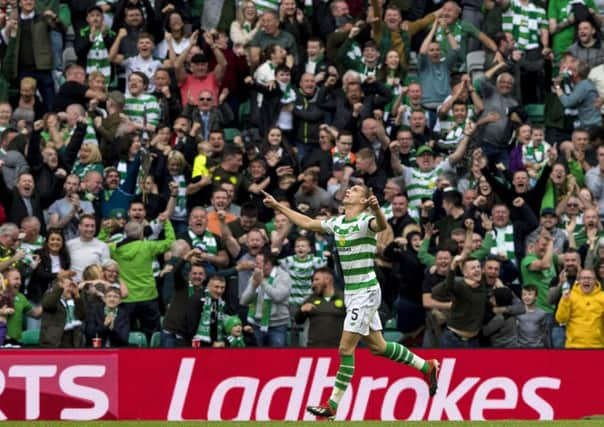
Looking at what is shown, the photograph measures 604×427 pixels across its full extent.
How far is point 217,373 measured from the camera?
68.4 ft

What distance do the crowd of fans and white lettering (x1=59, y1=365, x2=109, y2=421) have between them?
1041 mm

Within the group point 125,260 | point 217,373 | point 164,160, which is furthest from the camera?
point 164,160

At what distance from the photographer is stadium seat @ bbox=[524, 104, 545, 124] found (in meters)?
27.5

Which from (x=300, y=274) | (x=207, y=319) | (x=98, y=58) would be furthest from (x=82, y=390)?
(x=98, y=58)

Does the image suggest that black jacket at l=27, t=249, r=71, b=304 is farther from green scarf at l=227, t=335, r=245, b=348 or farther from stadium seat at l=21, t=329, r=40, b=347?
green scarf at l=227, t=335, r=245, b=348

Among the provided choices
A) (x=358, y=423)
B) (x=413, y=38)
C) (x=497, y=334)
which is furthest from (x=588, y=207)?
(x=358, y=423)

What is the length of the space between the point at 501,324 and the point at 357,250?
4920mm

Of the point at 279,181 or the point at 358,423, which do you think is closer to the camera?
the point at 358,423

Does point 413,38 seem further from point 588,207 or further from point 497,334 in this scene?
point 497,334

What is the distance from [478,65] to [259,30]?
343 cm

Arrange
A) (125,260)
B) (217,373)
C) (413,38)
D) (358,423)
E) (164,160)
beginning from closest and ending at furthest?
(358,423) < (217,373) < (125,260) < (164,160) < (413,38)

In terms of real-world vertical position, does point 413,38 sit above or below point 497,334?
above

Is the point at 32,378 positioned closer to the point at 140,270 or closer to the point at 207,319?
the point at 207,319

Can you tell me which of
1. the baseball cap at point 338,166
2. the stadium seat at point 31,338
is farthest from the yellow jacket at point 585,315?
the stadium seat at point 31,338
